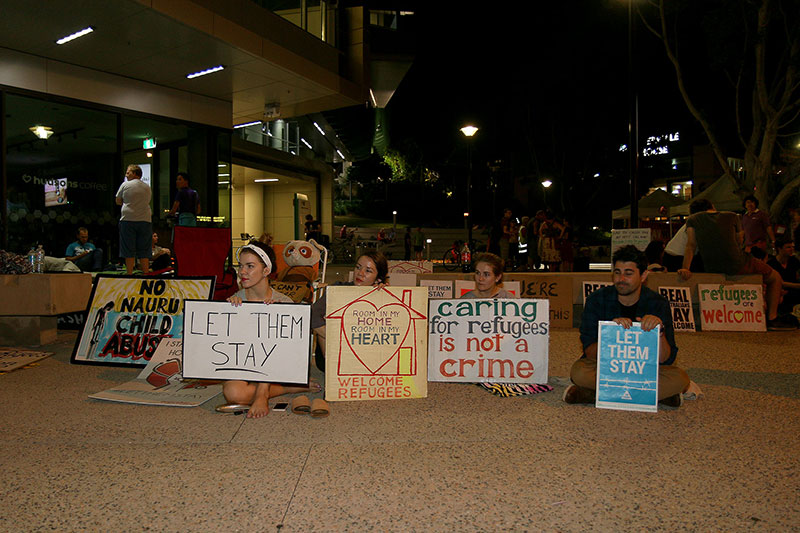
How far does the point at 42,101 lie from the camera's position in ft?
35.0

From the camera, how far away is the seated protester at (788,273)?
28.8 feet

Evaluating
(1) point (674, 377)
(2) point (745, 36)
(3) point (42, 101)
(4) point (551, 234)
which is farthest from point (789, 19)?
(3) point (42, 101)

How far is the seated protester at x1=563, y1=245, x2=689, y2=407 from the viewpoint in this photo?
14.1 ft

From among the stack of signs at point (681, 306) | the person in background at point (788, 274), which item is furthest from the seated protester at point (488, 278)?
the person in background at point (788, 274)

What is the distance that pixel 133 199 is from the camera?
9.40 meters

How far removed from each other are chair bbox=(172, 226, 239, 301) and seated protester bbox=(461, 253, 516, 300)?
407 centimetres

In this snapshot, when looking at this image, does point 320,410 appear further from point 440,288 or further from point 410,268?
point 410,268

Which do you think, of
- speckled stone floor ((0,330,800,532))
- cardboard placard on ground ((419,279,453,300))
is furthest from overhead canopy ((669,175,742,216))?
speckled stone floor ((0,330,800,532))

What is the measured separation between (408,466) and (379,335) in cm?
152

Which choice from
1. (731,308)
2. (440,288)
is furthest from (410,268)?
(731,308)

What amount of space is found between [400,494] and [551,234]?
11700 millimetres

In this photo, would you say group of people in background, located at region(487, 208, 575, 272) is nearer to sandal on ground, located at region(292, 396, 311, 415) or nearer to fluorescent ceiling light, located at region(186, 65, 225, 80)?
fluorescent ceiling light, located at region(186, 65, 225, 80)

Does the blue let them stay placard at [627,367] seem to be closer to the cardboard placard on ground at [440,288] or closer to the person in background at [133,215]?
the cardboard placard on ground at [440,288]

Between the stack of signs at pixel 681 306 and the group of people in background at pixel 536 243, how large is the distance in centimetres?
527
